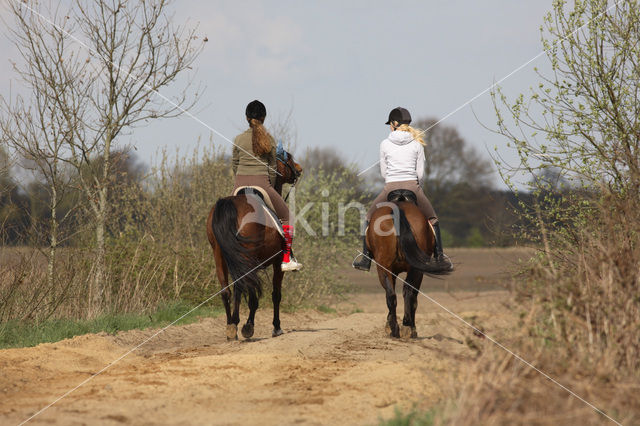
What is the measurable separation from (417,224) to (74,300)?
19.3 feet

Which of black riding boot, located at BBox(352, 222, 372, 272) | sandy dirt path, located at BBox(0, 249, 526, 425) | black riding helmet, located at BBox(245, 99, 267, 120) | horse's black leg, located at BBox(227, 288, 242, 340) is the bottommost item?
sandy dirt path, located at BBox(0, 249, 526, 425)

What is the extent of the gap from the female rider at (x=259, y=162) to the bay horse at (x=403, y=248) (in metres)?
1.21

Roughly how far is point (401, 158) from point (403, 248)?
1.49 m

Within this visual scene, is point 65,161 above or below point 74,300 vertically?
above

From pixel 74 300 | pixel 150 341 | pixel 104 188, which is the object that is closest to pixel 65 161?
pixel 104 188

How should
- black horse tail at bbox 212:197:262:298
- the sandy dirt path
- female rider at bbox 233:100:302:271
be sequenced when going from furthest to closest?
female rider at bbox 233:100:302:271 < black horse tail at bbox 212:197:262:298 < the sandy dirt path

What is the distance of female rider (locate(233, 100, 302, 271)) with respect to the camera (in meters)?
9.92

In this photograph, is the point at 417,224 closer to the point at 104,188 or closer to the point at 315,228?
the point at 104,188

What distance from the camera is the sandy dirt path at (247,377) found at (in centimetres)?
502

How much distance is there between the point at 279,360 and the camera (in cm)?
743

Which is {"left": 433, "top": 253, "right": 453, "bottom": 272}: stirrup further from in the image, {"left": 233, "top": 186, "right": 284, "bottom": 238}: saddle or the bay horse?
{"left": 233, "top": 186, "right": 284, "bottom": 238}: saddle

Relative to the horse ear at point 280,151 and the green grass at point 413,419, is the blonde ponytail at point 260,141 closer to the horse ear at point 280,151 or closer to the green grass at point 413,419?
the horse ear at point 280,151

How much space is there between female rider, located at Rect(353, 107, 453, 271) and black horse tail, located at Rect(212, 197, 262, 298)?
1.88 m

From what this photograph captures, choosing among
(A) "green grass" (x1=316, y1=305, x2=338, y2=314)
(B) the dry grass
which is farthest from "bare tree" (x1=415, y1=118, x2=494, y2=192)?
(B) the dry grass
